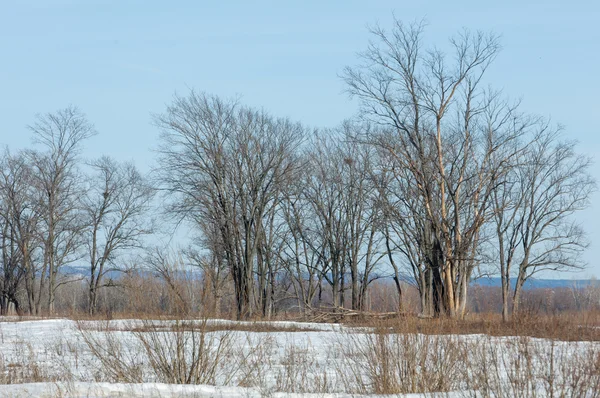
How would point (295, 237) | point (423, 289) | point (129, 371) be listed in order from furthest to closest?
point (295, 237)
point (423, 289)
point (129, 371)

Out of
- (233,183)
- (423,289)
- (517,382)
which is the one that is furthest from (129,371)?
(423,289)

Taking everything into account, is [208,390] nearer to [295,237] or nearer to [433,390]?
[433,390]

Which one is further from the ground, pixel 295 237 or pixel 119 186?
pixel 119 186

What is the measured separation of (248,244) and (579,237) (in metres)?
21.5

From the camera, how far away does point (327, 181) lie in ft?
155

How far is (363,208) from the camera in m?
45.9

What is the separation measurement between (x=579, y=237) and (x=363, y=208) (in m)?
14.1

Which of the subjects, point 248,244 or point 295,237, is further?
point 295,237

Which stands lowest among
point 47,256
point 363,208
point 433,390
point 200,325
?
point 433,390

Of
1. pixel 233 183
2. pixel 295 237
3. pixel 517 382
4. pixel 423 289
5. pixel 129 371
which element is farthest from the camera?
pixel 295 237

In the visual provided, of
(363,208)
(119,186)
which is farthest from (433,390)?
(119,186)

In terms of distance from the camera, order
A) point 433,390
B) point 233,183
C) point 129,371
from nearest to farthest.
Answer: point 433,390, point 129,371, point 233,183

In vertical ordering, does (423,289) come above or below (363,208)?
below

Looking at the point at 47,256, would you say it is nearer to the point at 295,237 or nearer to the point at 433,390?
the point at 295,237
